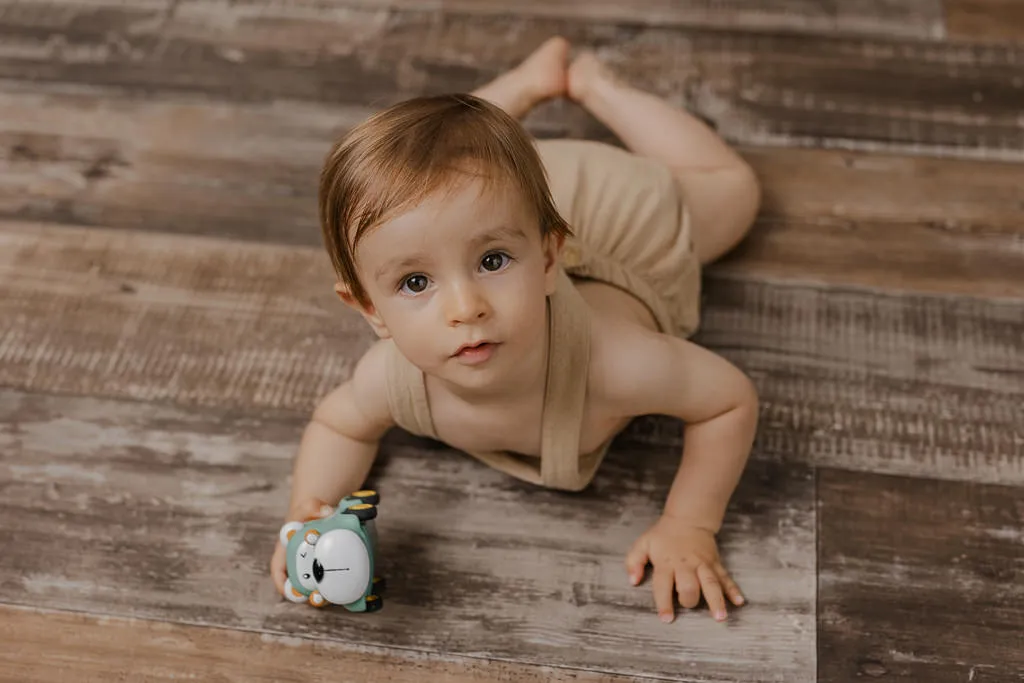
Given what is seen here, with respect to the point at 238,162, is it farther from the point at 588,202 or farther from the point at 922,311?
the point at 922,311

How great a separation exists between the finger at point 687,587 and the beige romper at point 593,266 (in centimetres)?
12

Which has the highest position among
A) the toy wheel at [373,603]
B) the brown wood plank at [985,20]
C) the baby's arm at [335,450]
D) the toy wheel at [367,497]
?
the brown wood plank at [985,20]

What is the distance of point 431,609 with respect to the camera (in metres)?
1.08

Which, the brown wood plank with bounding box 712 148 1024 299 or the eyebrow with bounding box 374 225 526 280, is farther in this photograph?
the brown wood plank with bounding box 712 148 1024 299

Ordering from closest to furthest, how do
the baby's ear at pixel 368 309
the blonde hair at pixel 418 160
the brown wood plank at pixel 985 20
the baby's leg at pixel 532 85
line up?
the blonde hair at pixel 418 160, the baby's ear at pixel 368 309, the baby's leg at pixel 532 85, the brown wood plank at pixel 985 20

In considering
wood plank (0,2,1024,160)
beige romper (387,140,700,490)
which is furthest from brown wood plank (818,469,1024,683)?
wood plank (0,2,1024,160)

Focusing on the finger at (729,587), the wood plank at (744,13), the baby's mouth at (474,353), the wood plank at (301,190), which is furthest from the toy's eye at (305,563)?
the wood plank at (744,13)

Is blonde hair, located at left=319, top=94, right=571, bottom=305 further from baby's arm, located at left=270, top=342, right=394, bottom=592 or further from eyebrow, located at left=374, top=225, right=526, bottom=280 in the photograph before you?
baby's arm, located at left=270, top=342, right=394, bottom=592

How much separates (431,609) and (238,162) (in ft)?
2.18

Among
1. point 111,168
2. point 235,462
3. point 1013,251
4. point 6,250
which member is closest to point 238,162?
point 111,168

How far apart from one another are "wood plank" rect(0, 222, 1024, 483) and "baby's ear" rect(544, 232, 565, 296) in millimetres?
312

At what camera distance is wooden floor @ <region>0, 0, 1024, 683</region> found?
1069 mm

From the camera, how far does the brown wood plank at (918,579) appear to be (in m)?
1.03

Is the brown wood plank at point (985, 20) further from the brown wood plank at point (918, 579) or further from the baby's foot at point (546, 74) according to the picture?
the brown wood plank at point (918, 579)
